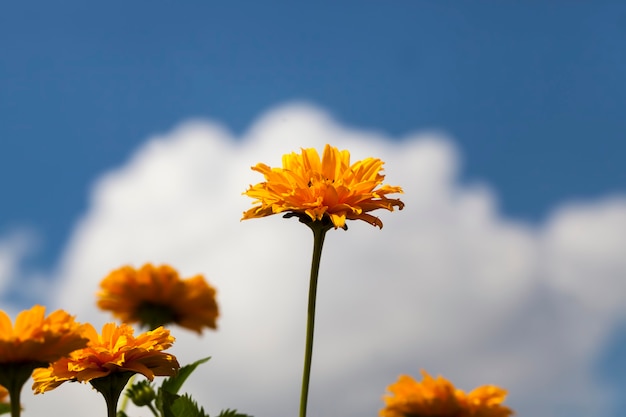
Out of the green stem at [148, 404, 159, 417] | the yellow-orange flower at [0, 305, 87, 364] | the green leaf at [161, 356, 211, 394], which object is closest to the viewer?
the yellow-orange flower at [0, 305, 87, 364]

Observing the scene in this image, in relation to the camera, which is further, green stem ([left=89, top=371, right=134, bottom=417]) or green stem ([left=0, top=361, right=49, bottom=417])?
green stem ([left=89, top=371, right=134, bottom=417])

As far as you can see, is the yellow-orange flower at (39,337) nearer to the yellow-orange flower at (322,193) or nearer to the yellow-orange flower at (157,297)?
the yellow-orange flower at (322,193)

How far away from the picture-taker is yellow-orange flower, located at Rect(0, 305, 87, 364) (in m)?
1.75

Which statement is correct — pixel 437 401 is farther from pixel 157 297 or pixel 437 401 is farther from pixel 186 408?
pixel 157 297

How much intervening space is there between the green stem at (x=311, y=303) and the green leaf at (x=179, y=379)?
19.0 inches

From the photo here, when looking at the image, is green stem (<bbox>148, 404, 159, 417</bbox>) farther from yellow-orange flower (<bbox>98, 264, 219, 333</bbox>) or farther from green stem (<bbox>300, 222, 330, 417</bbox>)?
yellow-orange flower (<bbox>98, 264, 219, 333</bbox>)

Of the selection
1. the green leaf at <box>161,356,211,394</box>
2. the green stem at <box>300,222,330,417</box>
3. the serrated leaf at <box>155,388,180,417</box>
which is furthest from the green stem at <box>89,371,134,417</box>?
the green stem at <box>300,222,330,417</box>

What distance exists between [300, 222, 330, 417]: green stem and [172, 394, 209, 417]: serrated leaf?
1.36 ft

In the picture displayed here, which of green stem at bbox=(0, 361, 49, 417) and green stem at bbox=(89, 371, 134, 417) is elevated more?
green stem at bbox=(89, 371, 134, 417)

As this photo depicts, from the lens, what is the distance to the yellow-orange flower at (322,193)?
2371 millimetres

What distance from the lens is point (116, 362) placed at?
2078 millimetres

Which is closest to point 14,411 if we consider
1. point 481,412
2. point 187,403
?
point 187,403

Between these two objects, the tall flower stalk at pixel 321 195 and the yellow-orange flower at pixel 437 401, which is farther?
the tall flower stalk at pixel 321 195

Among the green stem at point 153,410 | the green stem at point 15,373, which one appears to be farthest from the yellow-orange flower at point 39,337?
the green stem at point 153,410
